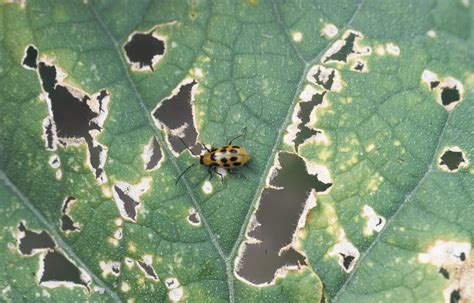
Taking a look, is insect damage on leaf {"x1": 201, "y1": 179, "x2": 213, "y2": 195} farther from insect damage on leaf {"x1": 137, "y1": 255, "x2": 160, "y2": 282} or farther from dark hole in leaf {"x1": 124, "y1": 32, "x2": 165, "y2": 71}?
dark hole in leaf {"x1": 124, "y1": 32, "x2": 165, "y2": 71}

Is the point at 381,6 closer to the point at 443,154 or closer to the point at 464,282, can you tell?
the point at 443,154

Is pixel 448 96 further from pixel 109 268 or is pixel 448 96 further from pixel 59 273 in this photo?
pixel 59 273

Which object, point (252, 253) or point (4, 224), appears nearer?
point (4, 224)

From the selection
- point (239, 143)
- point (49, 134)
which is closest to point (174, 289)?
point (239, 143)

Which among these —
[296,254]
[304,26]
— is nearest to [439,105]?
[304,26]

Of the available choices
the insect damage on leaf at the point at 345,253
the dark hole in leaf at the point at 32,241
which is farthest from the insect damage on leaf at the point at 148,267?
the insect damage on leaf at the point at 345,253

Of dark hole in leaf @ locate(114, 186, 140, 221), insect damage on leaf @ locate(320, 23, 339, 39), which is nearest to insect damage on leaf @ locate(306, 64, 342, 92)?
insect damage on leaf @ locate(320, 23, 339, 39)

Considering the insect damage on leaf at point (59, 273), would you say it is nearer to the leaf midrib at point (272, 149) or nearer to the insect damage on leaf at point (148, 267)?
the insect damage on leaf at point (148, 267)
